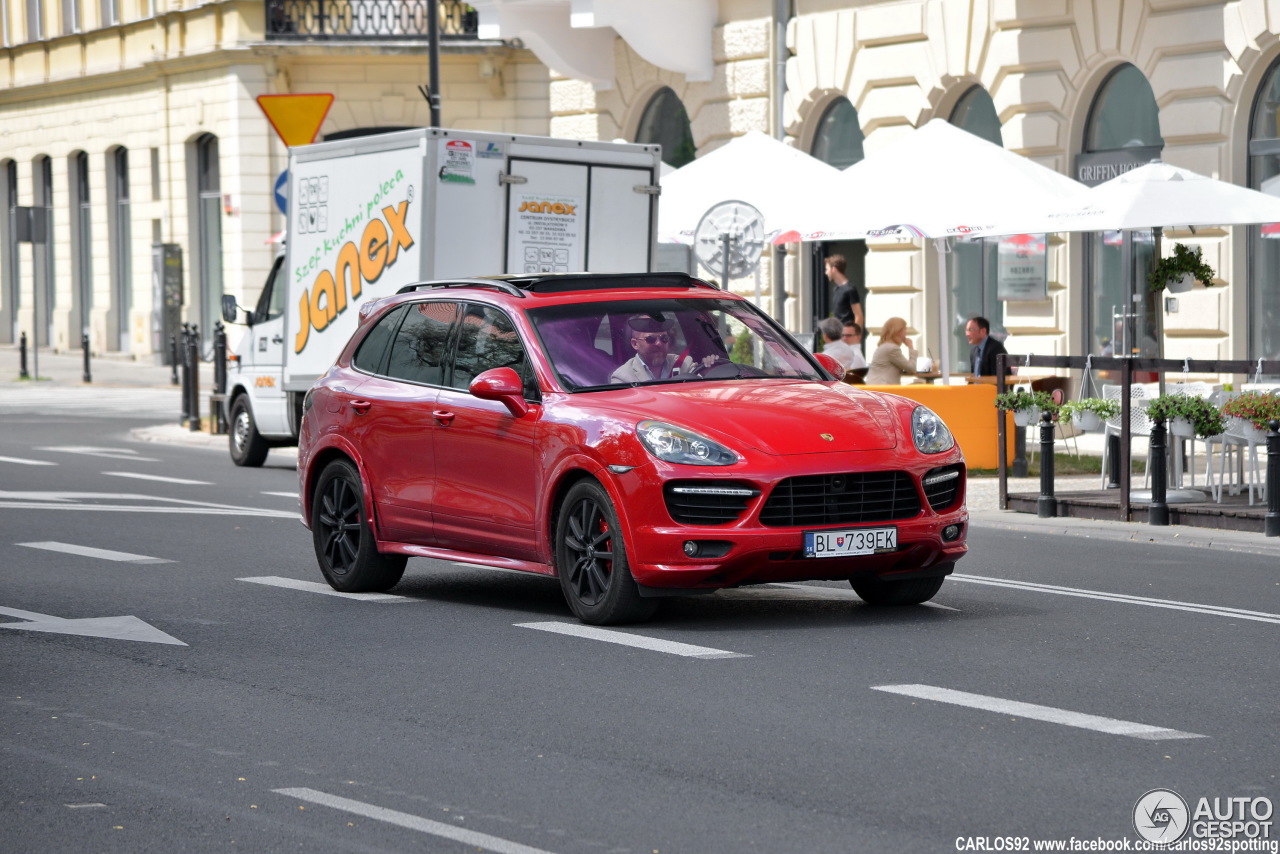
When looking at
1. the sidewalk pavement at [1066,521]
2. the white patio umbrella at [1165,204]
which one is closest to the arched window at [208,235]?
the sidewalk pavement at [1066,521]

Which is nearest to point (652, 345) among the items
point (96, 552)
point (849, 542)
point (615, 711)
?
point (849, 542)

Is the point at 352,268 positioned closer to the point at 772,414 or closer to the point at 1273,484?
the point at 1273,484

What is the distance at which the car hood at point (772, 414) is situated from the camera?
9.55 m

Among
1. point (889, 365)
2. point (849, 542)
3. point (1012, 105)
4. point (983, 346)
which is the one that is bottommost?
point (849, 542)

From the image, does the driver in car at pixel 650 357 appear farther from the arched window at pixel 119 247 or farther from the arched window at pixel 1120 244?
the arched window at pixel 119 247

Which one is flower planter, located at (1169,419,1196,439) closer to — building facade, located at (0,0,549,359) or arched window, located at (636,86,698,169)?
arched window, located at (636,86,698,169)

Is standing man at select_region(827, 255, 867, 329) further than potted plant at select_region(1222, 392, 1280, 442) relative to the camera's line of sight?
Yes

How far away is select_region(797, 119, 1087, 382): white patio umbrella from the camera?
59.5 ft

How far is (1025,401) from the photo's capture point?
16.0 meters

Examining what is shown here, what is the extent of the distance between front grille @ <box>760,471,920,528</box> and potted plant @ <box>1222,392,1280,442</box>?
208 inches

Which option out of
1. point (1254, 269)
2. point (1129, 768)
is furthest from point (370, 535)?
point (1254, 269)

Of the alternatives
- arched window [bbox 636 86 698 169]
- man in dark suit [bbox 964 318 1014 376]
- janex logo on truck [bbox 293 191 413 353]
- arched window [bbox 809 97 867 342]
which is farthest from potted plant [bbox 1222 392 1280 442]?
arched window [bbox 636 86 698 169]

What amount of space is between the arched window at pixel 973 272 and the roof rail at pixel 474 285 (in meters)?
13.2

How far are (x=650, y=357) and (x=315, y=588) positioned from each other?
8.02ft
